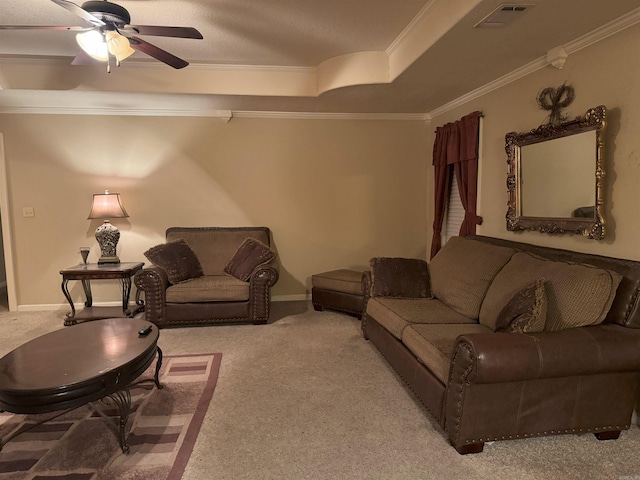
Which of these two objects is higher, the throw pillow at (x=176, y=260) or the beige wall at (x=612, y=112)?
the beige wall at (x=612, y=112)

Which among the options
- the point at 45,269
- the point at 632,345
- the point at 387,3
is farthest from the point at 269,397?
the point at 45,269

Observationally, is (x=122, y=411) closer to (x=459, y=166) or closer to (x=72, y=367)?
(x=72, y=367)

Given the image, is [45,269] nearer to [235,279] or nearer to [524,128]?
[235,279]

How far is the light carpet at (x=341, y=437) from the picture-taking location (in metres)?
1.92

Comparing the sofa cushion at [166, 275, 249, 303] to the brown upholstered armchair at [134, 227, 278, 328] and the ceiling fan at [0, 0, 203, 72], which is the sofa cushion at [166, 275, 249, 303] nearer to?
the brown upholstered armchair at [134, 227, 278, 328]

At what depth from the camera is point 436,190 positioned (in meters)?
4.64

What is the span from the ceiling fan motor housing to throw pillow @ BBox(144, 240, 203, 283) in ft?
7.99

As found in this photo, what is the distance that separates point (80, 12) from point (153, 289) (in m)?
2.59

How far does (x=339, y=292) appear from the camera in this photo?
14.2 ft

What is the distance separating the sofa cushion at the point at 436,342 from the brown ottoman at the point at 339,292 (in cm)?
147

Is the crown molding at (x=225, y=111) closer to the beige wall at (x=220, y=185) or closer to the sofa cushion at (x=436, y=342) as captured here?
the beige wall at (x=220, y=185)

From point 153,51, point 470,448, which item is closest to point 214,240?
point 153,51

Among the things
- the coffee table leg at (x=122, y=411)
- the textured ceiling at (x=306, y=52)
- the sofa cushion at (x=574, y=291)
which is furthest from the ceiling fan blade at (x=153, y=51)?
the sofa cushion at (x=574, y=291)

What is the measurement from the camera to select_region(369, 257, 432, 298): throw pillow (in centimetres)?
340
